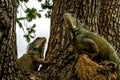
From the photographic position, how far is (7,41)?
3.38 metres

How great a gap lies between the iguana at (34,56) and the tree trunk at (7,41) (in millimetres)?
1759

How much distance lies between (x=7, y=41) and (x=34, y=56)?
257 centimetres

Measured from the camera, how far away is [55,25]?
4719 millimetres

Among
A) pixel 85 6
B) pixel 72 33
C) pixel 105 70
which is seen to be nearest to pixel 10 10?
pixel 72 33

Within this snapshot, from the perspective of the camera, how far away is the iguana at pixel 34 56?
5.54 m

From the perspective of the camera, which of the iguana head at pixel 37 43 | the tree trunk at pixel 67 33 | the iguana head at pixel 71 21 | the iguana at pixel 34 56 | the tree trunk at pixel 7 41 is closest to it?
the tree trunk at pixel 7 41

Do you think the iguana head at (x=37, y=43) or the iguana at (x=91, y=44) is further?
the iguana head at (x=37, y=43)

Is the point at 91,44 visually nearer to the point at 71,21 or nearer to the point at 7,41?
the point at 71,21

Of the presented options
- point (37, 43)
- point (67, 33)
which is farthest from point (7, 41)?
point (37, 43)

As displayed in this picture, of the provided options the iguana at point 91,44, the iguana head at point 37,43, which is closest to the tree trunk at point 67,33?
the iguana at point 91,44

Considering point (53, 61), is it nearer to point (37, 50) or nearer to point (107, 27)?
point (107, 27)

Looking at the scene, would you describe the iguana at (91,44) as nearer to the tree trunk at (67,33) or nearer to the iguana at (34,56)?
the tree trunk at (67,33)

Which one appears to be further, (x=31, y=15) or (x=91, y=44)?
(x=31, y=15)

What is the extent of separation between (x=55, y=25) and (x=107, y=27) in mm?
665
